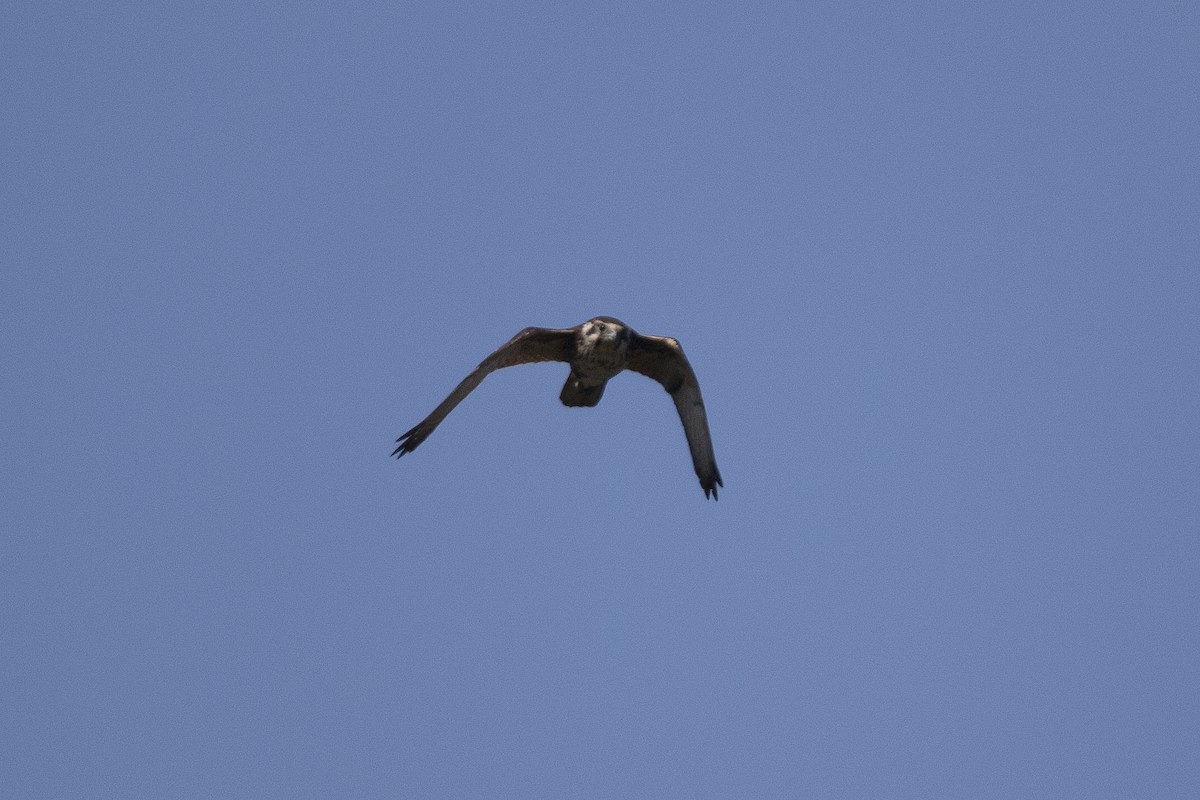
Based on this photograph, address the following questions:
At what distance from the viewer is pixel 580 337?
54.5ft

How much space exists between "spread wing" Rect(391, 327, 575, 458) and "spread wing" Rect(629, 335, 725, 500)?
865 millimetres

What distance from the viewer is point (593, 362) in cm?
1662

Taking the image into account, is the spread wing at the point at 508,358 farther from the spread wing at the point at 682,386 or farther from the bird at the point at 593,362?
the spread wing at the point at 682,386

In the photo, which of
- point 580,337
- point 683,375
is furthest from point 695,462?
point 580,337

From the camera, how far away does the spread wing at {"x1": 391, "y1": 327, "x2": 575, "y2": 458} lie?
52.7 ft

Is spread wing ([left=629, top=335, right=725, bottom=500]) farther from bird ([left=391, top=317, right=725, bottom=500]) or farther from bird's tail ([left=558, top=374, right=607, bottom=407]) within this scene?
bird's tail ([left=558, top=374, right=607, bottom=407])

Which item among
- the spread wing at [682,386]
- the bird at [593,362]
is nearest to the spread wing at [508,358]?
the bird at [593,362]

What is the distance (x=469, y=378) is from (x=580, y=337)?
141 centimetres

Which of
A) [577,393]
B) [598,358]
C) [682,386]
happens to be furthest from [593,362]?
[682,386]

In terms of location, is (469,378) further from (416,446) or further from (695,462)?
(695,462)

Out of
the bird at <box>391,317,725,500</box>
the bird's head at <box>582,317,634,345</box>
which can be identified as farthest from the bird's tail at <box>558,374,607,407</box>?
the bird's head at <box>582,317,634,345</box>

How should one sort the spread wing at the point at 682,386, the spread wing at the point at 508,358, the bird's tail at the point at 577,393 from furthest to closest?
the spread wing at the point at 682,386 → the bird's tail at the point at 577,393 → the spread wing at the point at 508,358

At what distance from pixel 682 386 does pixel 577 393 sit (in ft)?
4.99

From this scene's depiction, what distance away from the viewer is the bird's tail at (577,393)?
1688 cm
